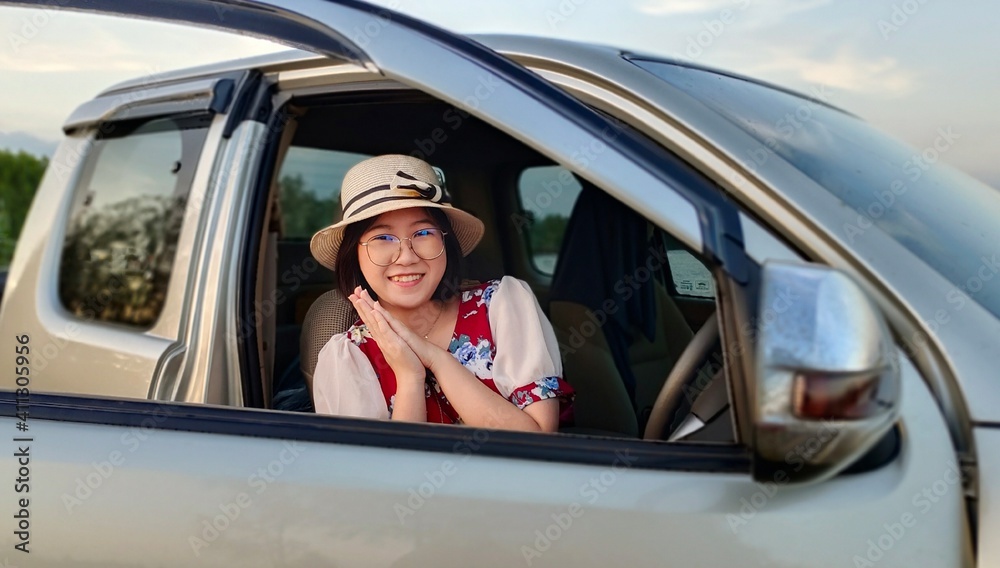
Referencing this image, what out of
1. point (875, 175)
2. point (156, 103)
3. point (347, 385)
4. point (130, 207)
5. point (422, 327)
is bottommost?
point (347, 385)

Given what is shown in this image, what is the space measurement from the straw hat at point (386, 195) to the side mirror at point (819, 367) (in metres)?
1.08

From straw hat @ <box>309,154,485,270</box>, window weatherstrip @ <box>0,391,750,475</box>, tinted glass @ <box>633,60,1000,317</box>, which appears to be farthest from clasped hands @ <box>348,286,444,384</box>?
tinted glass @ <box>633,60,1000,317</box>

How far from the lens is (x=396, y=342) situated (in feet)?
5.60

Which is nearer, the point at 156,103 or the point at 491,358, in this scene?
the point at 491,358

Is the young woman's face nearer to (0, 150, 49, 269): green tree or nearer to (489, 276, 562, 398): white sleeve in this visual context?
(489, 276, 562, 398): white sleeve

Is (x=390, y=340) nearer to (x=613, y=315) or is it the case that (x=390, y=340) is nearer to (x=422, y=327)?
(x=422, y=327)

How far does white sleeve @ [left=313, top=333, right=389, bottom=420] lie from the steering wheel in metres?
0.63

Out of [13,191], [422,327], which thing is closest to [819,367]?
[422,327]

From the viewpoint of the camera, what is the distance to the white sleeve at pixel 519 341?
1.78m

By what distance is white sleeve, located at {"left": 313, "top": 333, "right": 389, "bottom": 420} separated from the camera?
70.6 inches

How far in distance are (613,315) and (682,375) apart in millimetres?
703

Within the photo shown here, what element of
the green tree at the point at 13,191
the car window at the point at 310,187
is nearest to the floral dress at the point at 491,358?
the car window at the point at 310,187

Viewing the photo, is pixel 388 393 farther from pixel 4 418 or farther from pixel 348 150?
pixel 348 150

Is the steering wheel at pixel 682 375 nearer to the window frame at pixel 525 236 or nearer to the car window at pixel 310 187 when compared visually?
the car window at pixel 310 187
